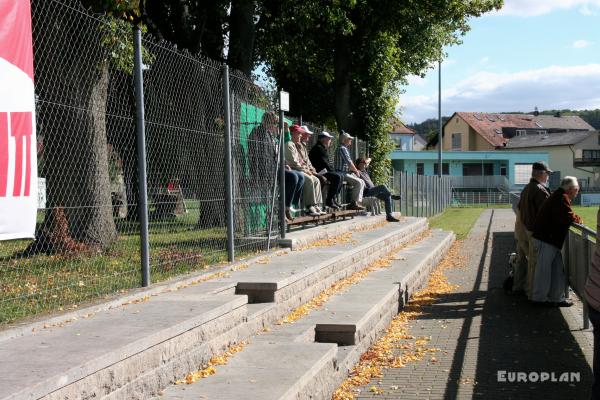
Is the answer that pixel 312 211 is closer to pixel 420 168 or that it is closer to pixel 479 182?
pixel 479 182

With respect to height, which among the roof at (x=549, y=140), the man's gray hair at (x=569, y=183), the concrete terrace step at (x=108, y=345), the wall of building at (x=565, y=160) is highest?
the roof at (x=549, y=140)

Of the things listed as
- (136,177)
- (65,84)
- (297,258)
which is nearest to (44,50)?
(65,84)

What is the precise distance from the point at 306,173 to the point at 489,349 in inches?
236

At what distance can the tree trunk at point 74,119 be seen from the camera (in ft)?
19.1

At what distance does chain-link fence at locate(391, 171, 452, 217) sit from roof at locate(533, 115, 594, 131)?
215 feet

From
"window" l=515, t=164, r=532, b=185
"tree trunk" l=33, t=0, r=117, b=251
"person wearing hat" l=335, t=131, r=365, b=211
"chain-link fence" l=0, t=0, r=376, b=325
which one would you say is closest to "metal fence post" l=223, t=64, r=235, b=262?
"chain-link fence" l=0, t=0, r=376, b=325

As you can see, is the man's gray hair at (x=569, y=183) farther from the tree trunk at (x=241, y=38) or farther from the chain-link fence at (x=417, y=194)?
the chain-link fence at (x=417, y=194)

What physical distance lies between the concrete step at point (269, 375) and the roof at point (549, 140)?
274 ft

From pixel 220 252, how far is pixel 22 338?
4312mm

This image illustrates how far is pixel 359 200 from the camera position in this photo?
17.4 m

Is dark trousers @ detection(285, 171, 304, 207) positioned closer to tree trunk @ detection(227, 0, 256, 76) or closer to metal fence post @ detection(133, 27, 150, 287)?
metal fence post @ detection(133, 27, 150, 287)

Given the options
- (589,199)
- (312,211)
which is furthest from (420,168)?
(312,211)

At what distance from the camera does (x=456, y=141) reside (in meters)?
95.4

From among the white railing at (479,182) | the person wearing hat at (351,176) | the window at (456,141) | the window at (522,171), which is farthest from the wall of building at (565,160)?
the person wearing hat at (351,176)
